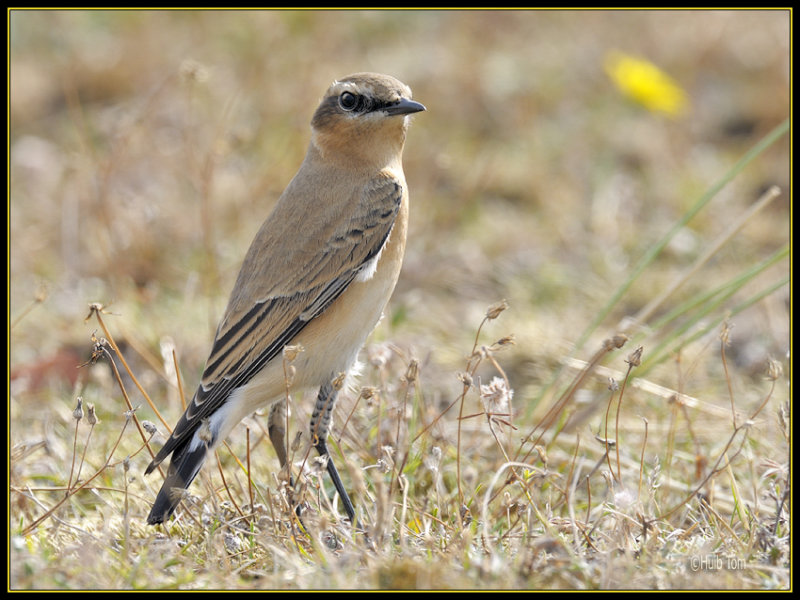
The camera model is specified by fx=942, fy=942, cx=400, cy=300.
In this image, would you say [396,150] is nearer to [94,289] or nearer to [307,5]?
[94,289]

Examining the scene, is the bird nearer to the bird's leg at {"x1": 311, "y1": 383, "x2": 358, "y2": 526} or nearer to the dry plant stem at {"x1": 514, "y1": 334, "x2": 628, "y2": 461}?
the bird's leg at {"x1": 311, "y1": 383, "x2": 358, "y2": 526}

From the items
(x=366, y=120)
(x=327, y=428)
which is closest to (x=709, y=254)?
(x=366, y=120)

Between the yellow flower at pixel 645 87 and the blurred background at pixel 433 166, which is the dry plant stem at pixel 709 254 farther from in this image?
the yellow flower at pixel 645 87

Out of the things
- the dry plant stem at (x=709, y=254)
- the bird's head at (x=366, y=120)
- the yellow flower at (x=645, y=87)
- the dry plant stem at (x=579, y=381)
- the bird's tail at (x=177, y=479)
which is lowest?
the bird's tail at (x=177, y=479)

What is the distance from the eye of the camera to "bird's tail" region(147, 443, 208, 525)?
3.90 metres

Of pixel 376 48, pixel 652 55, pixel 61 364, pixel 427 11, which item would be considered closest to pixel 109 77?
pixel 376 48

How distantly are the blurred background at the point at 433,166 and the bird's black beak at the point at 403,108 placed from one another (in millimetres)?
1365

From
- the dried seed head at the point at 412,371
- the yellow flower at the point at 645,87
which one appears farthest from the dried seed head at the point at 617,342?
the yellow flower at the point at 645,87

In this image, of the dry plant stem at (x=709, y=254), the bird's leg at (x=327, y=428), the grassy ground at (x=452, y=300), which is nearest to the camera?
the grassy ground at (x=452, y=300)

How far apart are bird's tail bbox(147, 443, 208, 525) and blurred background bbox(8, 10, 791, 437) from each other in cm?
124

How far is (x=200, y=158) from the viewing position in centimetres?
809

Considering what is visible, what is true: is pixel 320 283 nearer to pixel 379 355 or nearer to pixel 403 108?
pixel 379 355

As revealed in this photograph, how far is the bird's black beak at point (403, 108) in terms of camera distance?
15.5 ft

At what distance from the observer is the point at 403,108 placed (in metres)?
4.74
